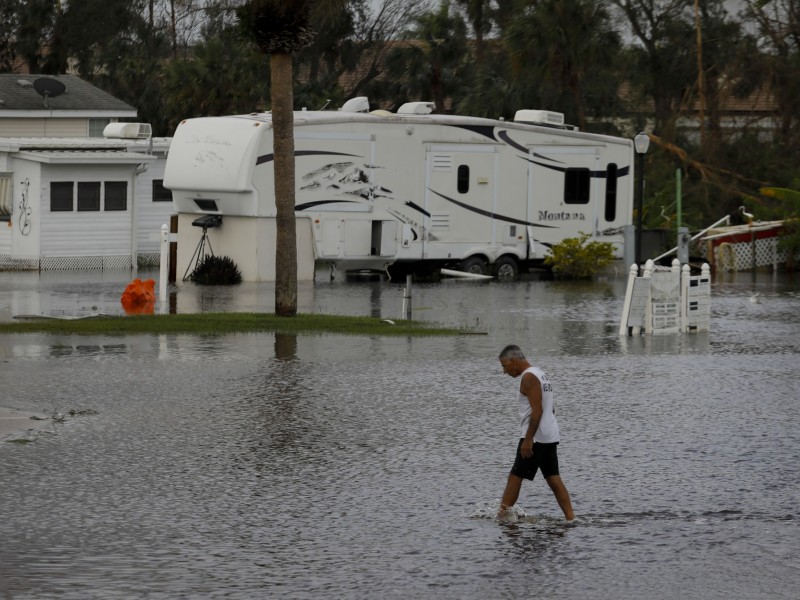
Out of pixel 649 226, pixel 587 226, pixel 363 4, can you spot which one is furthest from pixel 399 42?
pixel 587 226

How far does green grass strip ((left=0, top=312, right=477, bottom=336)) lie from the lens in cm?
A: 2203

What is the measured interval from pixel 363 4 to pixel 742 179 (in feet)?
68.1

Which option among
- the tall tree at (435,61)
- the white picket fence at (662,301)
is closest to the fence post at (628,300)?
the white picket fence at (662,301)

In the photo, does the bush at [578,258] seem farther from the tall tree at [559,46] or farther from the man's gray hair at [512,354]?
the man's gray hair at [512,354]

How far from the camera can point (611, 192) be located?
36000 millimetres

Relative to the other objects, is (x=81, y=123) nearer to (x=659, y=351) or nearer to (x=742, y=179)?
(x=742, y=179)

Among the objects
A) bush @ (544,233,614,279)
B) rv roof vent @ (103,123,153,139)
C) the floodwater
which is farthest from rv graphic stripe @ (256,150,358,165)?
the floodwater

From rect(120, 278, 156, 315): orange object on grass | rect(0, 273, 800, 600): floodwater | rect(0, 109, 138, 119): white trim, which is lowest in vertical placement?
rect(0, 273, 800, 600): floodwater

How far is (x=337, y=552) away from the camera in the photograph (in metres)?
9.33

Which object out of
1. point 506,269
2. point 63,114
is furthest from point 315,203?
point 63,114

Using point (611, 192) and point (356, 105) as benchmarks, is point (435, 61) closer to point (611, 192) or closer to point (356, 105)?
point (611, 192)

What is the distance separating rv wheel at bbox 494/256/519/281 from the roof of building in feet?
43.5

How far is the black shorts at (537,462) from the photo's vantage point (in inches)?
400

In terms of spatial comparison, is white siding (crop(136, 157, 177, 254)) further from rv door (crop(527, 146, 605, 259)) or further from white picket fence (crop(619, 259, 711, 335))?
white picket fence (crop(619, 259, 711, 335))
